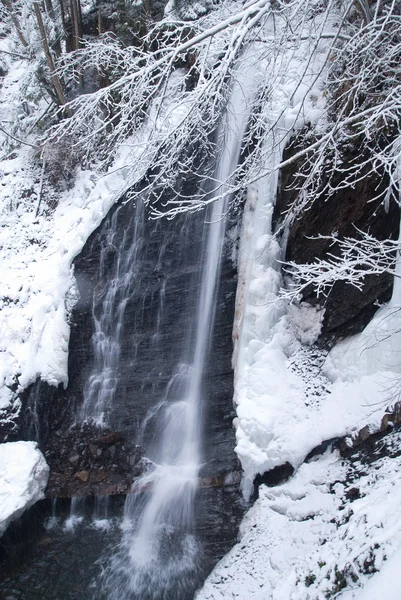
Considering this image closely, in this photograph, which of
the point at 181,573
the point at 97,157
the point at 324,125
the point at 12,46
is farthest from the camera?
the point at 12,46

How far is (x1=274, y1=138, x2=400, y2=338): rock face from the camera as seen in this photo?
5180mm

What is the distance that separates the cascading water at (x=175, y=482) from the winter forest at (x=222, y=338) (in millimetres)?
30

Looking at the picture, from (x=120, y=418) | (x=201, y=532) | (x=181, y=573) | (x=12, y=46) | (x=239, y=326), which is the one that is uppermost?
(x=12, y=46)

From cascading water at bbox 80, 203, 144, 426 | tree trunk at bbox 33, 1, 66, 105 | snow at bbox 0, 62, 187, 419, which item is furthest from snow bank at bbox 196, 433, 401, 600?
tree trunk at bbox 33, 1, 66, 105

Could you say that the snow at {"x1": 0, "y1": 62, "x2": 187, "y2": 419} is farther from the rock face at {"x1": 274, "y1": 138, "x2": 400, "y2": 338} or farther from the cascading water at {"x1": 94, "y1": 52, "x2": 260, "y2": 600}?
the rock face at {"x1": 274, "y1": 138, "x2": 400, "y2": 338}

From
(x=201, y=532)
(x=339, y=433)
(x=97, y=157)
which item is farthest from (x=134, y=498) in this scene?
(x=97, y=157)

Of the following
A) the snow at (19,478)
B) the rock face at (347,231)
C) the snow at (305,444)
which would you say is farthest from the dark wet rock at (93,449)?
the rock face at (347,231)

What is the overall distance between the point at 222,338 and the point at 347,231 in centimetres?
262

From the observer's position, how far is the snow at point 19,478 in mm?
6164

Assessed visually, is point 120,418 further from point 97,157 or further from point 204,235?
point 97,157

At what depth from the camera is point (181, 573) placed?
16.9 feet

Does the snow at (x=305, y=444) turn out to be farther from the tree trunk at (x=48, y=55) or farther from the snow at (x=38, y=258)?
the tree trunk at (x=48, y=55)

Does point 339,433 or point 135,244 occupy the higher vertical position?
point 135,244

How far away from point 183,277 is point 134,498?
3742mm
